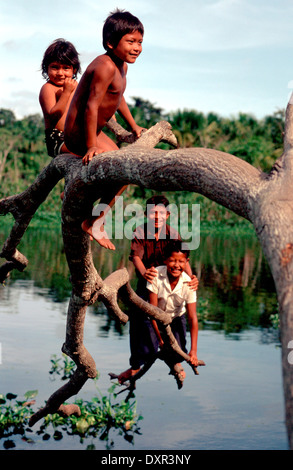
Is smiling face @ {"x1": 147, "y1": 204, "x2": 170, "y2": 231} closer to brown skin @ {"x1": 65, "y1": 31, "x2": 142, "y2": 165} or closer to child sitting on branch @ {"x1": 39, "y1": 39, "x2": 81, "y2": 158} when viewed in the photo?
child sitting on branch @ {"x1": 39, "y1": 39, "x2": 81, "y2": 158}

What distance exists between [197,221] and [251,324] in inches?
717

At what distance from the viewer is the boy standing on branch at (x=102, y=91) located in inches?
161

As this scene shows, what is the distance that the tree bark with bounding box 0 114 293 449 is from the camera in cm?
288

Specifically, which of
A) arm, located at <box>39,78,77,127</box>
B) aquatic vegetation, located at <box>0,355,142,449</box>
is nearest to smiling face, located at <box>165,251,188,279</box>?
arm, located at <box>39,78,77,127</box>

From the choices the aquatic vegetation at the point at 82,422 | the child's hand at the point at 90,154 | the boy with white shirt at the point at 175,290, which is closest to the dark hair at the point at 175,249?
the boy with white shirt at the point at 175,290

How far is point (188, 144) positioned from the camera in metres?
30.2

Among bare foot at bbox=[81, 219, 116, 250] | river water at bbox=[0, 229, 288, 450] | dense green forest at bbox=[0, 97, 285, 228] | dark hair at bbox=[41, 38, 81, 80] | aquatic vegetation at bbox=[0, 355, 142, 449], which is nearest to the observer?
bare foot at bbox=[81, 219, 116, 250]

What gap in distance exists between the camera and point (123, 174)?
3795 millimetres

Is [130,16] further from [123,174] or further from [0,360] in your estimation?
[0,360]

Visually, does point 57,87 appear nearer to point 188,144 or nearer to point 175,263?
point 175,263

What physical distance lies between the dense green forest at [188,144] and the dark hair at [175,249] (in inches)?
963

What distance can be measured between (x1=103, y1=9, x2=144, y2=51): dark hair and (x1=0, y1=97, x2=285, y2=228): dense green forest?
25.8 metres

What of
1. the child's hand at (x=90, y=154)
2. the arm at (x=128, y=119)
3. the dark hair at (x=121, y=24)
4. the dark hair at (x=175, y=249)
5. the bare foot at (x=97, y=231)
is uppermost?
the dark hair at (x=121, y=24)

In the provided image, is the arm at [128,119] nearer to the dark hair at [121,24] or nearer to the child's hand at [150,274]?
the dark hair at [121,24]
